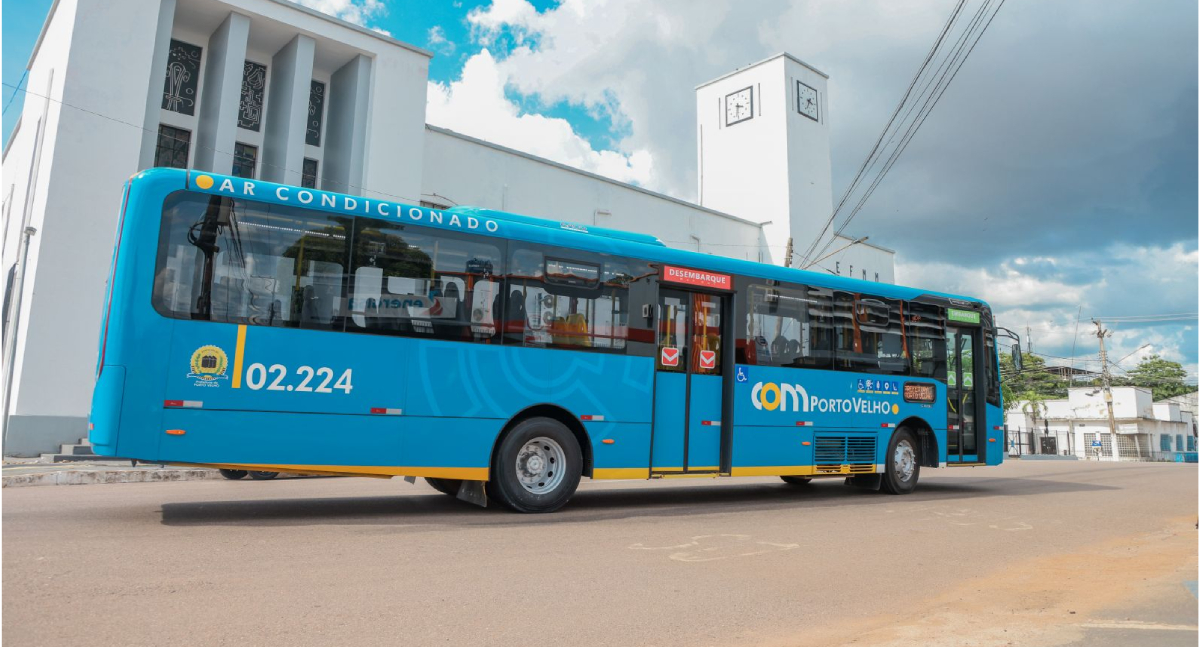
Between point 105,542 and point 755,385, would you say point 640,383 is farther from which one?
point 105,542

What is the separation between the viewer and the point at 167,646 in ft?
12.3

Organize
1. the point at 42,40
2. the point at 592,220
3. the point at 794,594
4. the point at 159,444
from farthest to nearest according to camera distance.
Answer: the point at 592,220 → the point at 42,40 → the point at 159,444 → the point at 794,594

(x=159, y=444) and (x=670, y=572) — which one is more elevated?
(x=159, y=444)

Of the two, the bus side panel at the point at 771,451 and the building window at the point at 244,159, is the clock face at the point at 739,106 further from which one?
the bus side panel at the point at 771,451

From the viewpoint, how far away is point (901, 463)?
12.6 m

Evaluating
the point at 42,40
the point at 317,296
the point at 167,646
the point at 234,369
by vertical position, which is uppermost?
the point at 42,40

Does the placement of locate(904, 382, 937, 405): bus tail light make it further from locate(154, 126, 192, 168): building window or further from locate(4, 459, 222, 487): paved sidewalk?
locate(154, 126, 192, 168): building window

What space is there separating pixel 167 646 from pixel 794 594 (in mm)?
3841

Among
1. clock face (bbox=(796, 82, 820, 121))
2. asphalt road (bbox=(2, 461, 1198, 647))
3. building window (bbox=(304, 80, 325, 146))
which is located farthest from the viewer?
clock face (bbox=(796, 82, 820, 121))

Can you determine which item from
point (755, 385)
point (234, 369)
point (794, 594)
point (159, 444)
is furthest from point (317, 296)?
point (755, 385)

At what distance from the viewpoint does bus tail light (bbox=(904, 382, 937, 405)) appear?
12555 millimetres

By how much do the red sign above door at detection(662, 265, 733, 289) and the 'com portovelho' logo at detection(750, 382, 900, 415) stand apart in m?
1.48

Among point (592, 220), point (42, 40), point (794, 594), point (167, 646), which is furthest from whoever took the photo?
point (592, 220)

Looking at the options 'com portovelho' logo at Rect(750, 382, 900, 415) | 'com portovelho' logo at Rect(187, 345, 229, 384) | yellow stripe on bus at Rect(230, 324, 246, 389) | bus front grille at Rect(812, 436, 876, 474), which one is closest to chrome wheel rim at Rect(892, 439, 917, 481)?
bus front grille at Rect(812, 436, 876, 474)
